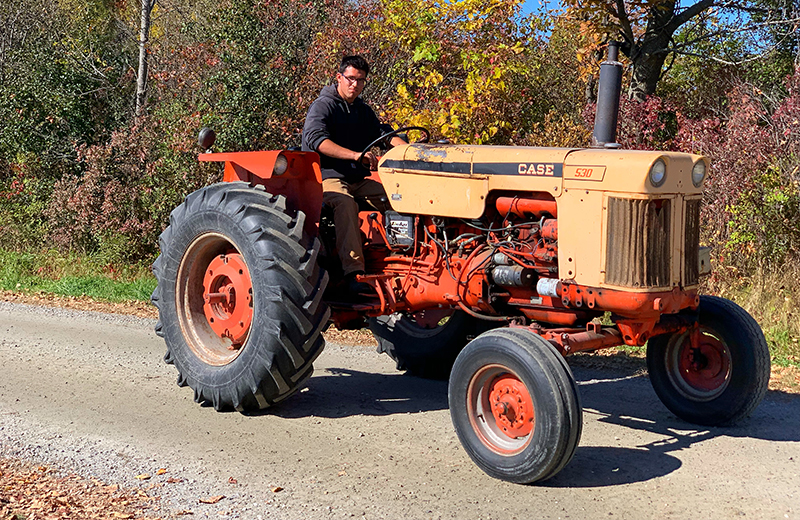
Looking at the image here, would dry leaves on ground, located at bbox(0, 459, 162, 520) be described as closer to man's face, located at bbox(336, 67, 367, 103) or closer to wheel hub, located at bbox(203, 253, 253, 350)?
wheel hub, located at bbox(203, 253, 253, 350)

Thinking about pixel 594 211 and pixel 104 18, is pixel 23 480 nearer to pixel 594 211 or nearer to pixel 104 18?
pixel 594 211

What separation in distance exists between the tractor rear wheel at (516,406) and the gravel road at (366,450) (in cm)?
14

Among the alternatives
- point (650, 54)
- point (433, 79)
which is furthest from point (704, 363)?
point (650, 54)

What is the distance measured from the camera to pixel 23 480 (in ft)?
14.6

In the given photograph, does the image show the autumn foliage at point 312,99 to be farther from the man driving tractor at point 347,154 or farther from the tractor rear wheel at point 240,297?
the tractor rear wheel at point 240,297

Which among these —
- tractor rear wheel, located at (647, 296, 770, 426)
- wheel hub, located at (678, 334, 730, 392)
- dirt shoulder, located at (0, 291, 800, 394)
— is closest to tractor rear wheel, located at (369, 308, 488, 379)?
dirt shoulder, located at (0, 291, 800, 394)

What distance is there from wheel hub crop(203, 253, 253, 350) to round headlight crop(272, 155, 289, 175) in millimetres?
617

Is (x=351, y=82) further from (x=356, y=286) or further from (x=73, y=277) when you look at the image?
(x=73, y=277)

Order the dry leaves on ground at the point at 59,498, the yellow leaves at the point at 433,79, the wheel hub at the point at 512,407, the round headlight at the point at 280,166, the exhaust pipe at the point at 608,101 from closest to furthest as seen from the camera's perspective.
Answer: the dry leaves on ground at the point at 59,498 → the wheel hub at the point at 512,407 → the exhaust pipe at the point at 608,101 → the round headlight at the point at 280,166 → the yellow leaves at the point at 433,79

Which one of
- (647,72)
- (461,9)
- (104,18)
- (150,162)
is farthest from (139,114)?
(104,18)

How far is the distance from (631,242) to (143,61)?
11.4m

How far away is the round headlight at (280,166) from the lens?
5809mm

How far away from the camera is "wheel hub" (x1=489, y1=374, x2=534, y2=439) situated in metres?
4.62

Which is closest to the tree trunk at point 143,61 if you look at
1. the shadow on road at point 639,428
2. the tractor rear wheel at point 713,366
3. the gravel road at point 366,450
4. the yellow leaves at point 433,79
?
the yellow leaves at point 433,79
